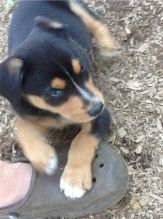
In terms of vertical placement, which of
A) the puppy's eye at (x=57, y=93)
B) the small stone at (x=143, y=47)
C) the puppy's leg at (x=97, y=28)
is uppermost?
the puppy's eye at (x=57, y=93)

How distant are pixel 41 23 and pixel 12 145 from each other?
92cm

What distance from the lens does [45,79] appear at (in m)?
2.65

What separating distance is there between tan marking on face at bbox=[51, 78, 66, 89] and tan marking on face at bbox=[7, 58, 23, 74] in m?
0.20

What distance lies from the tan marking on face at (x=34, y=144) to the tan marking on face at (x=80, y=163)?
0.54 feet

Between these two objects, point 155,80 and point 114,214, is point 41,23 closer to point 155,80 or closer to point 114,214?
point 155,80

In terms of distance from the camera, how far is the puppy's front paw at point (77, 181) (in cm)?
279

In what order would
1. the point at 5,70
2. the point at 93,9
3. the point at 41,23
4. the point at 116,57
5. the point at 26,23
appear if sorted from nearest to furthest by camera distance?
1. the point at 5,70
2. the point at 41,23
3. the point at 26,23
4. the point at 116,57
5. the point at 93,9

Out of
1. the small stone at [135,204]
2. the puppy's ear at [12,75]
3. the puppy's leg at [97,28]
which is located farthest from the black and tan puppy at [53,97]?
the puppy's leg at [97,28]

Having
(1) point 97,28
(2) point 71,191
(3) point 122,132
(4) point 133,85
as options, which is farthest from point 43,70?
(1) point 97,28

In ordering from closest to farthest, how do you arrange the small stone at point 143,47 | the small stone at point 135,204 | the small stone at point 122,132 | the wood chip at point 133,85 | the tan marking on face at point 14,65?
1. the tan marking on face at point 14,65
2. the small stone at point 135,204
3. the small stone at point 122,132
4. the wood chip at point 133,85
5. the small stone at point 143,47

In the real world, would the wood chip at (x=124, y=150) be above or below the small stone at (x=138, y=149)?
below

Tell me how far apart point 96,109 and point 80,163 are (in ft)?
1.09

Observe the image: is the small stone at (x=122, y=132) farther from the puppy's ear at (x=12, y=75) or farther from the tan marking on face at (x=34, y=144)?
the puppy's ear at (x=12, y=75)

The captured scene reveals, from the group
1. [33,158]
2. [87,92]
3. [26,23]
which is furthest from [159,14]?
[33,158]
